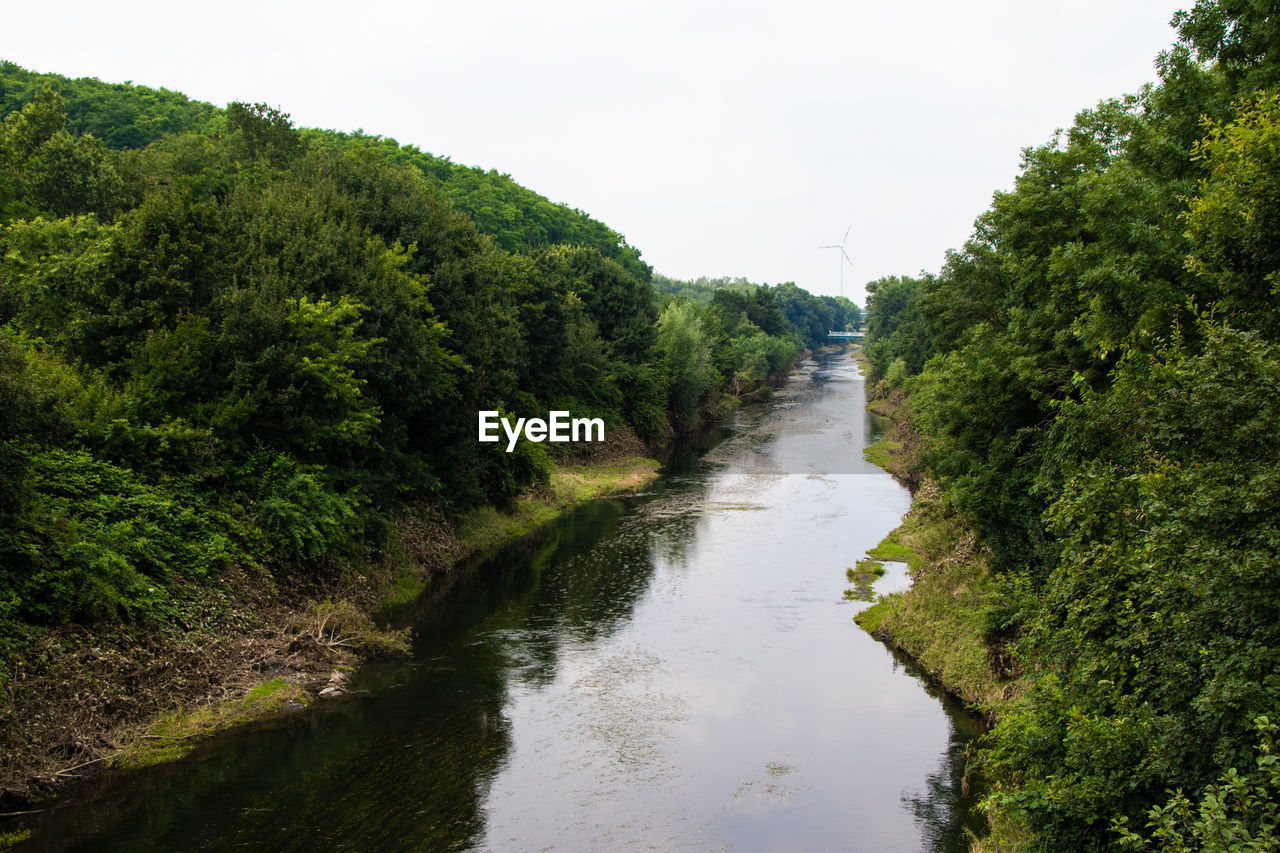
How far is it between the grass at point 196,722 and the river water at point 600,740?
18.9 inches

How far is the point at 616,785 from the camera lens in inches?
859

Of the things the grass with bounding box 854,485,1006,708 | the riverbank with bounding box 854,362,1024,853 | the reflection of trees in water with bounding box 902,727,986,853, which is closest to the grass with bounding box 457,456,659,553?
the riverbank with bounding box 854,362,1024,853

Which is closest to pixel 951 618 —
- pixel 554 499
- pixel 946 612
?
pixel 946 612

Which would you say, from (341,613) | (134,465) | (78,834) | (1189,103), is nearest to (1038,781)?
(1189,103)

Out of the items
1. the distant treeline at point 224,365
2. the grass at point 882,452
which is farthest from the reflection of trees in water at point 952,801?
the grass at point 882,452

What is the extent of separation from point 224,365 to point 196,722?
12344 millimetres

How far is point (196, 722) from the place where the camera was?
2320cm

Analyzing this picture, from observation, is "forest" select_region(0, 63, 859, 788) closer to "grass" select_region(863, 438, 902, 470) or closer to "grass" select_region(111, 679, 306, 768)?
"grass" select_region(111, 679, 306, 768)

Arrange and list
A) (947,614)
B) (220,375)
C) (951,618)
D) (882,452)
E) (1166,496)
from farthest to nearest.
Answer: (882,452) < (947,614) < (220,375) < (951,618) < (1166,496)

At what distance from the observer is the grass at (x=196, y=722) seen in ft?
70.7

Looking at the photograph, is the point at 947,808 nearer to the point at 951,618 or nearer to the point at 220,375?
the point at 951,618

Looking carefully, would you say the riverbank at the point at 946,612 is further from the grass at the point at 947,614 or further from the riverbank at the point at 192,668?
the riverbank at the point at 192,668

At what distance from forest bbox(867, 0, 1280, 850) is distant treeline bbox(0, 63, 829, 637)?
67.4 ft

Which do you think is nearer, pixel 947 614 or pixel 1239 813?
pixel 1239 813
